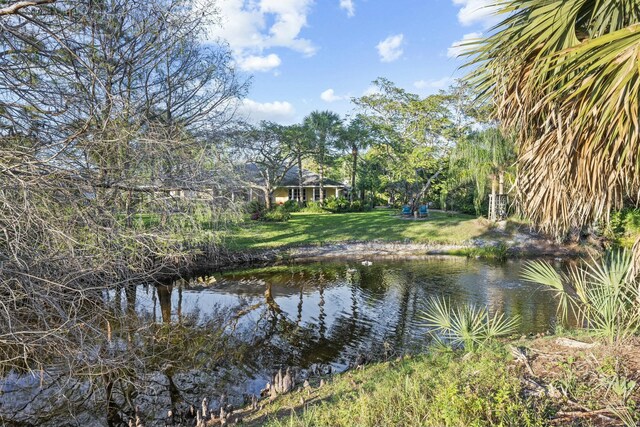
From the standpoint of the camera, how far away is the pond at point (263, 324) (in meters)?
5.93

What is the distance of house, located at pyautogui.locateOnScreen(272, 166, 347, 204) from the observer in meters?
36.1

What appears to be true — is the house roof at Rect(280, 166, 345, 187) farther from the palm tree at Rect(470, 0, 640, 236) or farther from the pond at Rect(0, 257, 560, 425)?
the palm tree at Rect(470, 0, 640, 236)

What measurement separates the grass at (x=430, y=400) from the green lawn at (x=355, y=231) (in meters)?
12.6

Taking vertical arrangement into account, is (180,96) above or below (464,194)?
above

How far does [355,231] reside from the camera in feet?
69.4

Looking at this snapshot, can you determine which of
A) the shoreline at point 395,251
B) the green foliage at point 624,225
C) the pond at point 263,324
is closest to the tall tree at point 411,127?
the shoreline at point 395,251

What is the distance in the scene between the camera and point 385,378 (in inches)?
182

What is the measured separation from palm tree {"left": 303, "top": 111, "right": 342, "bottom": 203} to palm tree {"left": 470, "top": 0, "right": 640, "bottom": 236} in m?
25.1

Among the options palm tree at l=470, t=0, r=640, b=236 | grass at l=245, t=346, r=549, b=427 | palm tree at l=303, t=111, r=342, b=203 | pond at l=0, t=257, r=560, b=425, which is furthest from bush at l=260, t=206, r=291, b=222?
palm tree at l=470, t=0, r=640, b=236

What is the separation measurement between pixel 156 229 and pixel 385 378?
335 cm

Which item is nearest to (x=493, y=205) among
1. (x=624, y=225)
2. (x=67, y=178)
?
(x=624, y=225)

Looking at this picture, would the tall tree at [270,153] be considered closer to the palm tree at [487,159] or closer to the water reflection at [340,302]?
the palm tree at [487,159]

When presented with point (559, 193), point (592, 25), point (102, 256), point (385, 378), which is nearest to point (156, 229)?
point (102, 256)

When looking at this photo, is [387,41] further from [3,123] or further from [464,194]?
[464,194]
